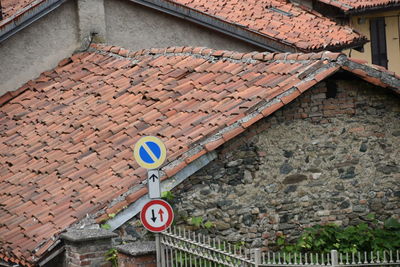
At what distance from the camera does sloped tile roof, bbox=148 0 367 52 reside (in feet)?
64.8

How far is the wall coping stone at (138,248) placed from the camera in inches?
429

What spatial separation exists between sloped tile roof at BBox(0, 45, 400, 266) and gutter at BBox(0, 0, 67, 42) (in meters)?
1.13

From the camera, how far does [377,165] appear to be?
12852 mm

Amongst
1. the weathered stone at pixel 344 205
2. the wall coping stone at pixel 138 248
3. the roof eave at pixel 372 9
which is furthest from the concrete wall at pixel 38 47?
the roof eave at pixel 372 9

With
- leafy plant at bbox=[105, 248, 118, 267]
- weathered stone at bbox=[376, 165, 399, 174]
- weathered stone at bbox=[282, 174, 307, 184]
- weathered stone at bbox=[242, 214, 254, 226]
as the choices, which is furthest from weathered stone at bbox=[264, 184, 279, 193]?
leafy plant at bbox=[105, 248, 118, 267]

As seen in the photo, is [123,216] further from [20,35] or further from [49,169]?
[20,35]

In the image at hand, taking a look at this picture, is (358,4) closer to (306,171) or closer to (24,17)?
(24,17)

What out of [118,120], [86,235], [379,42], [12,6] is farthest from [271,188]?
[379,42]

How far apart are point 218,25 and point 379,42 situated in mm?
9177

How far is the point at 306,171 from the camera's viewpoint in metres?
12.5

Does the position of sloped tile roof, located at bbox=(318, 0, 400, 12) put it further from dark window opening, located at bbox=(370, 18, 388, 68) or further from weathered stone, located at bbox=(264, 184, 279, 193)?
weathered stone, located at bbox=(264, 184, 279, 193)

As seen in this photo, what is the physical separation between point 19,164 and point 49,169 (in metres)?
0.89

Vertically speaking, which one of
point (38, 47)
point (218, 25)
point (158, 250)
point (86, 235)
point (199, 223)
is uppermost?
point (218, 25)

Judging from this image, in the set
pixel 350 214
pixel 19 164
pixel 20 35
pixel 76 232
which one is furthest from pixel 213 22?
pixel 76 232
